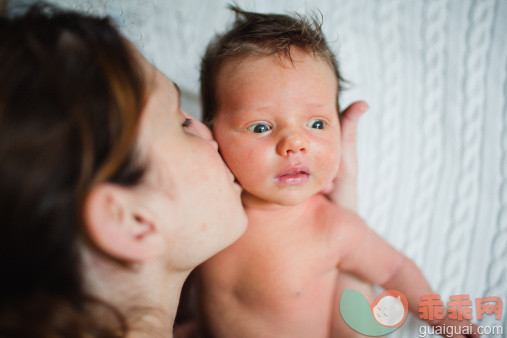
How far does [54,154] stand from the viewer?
51 cm

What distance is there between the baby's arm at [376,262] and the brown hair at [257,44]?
0.44 m

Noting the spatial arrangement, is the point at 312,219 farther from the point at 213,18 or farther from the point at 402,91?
the point at 213,18

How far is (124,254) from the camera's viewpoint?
1.95ft

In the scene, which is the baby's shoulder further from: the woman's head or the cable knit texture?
the woman's head

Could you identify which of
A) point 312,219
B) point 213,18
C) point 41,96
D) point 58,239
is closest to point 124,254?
point 58,239

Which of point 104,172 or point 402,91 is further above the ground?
point 402,91

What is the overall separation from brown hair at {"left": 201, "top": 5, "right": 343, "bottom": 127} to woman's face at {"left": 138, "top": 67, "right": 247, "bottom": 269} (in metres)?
0.23

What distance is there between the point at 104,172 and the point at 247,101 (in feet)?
1.39

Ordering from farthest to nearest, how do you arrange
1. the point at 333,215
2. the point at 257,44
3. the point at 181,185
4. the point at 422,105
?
the point at 422,105, the point at 333,215, the point at 257,44, the point at 181,185

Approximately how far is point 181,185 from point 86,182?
19 centimetres

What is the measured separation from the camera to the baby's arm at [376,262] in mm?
1009
